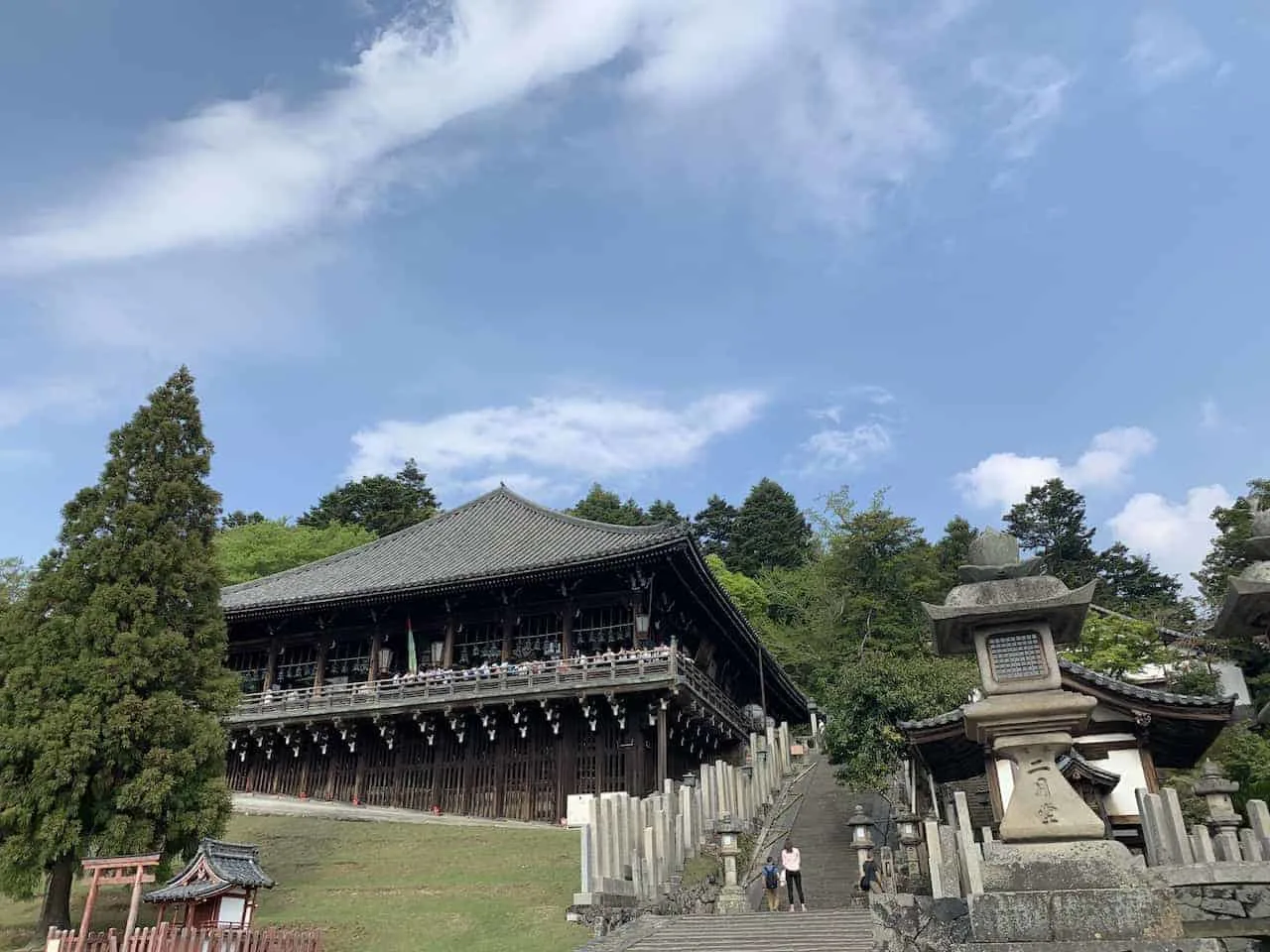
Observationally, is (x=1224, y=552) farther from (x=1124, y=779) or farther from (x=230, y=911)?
(x=230, y=911)

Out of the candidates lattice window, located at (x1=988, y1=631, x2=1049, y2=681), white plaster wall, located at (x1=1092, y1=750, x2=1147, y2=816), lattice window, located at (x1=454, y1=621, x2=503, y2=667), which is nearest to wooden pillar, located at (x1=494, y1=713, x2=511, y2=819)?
lattice window, located at (x1=454, y1=621, x2=503, y2=667)

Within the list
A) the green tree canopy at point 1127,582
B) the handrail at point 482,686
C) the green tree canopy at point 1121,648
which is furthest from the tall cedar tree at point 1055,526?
the handrail at point 482,686

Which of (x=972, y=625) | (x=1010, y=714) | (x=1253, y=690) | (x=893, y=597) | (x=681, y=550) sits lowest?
(x=1010, y=714)

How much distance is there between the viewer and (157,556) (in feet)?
52.6

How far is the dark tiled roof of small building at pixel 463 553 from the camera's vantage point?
25.0 metres

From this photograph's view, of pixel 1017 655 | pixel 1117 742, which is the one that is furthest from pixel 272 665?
pixel 1017 655

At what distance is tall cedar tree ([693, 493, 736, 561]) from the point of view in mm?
71000

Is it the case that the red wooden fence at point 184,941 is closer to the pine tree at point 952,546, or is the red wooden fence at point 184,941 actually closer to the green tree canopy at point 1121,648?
the green tree canopy at point 1121,648

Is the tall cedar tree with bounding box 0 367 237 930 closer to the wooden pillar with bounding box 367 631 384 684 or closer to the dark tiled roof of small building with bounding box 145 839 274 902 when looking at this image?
the dark tiled roof of small building with bounding box 145 839 274 902

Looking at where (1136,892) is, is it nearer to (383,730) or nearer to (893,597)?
(383,730)

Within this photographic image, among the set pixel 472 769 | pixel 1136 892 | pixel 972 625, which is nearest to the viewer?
pixel 1136 892

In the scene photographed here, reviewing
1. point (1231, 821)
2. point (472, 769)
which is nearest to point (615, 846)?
point (1231, 821)

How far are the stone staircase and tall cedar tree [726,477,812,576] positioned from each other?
165 feet

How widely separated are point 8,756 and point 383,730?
39.3 ft
